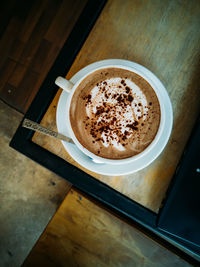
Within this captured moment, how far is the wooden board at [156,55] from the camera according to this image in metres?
0.60

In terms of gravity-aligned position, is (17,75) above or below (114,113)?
below

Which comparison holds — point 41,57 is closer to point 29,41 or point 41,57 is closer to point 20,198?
point 29,41

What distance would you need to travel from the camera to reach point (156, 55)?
636mm

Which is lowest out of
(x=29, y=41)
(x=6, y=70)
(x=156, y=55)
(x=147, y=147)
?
(x=6, y=70)

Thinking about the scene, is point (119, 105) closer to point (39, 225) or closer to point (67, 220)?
point (67, 220)

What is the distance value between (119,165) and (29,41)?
4.45 ft

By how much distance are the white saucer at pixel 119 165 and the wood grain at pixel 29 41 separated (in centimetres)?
91

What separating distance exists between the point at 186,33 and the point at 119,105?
0.34 m

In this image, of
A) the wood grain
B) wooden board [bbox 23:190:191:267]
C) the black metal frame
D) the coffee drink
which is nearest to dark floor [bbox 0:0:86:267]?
the wood grain

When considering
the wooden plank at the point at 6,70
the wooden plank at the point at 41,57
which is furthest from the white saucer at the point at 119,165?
the wooden plank at the point at 6,70

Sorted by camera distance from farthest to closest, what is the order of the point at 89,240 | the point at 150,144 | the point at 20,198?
1. the point at 20,198
2. the point at 89,240
3. the point at 150,144

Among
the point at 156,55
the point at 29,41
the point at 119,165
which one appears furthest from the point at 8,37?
the point at 119,165

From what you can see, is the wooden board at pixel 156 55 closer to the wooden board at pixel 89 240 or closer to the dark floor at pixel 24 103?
the wooden board at pixel 89 240

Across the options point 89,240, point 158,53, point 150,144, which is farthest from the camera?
point 89,240
